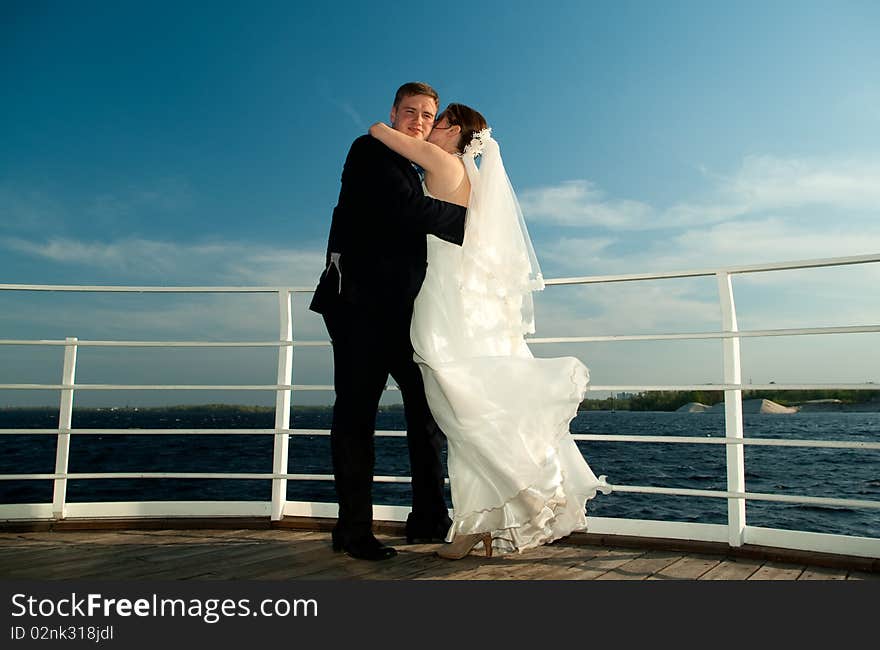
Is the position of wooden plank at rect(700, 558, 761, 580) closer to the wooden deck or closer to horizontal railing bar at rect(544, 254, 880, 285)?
the wooden deck

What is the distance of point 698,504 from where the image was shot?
92.1 feet

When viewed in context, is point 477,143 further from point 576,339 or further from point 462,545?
point 462,545

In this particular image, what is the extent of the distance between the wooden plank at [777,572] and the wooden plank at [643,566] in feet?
0.83

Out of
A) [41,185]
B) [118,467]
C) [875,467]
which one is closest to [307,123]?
[118,467]

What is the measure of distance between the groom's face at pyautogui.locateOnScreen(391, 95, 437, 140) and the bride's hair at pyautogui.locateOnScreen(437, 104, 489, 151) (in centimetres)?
6

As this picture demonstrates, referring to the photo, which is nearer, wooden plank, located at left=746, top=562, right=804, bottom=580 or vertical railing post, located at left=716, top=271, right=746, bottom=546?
wooden plank, located at left=746, top=562, right=804, bottom=580

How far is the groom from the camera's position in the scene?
206 centimetres

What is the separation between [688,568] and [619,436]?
0.53 metres

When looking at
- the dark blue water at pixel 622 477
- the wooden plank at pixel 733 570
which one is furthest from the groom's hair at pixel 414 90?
the dark blue water at pixel 622 477

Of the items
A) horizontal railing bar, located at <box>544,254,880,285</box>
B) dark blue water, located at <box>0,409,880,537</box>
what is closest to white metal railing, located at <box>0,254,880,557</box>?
horizontal railing bar, located at <box>544,254,880,285</box>

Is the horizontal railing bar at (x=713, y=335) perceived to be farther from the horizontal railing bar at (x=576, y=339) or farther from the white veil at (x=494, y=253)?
the white veil at (x=494, y=253)

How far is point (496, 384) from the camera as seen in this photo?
195cm

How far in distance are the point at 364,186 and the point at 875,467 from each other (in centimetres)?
4377

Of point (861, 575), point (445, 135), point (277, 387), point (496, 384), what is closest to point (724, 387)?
point (861, 575)
